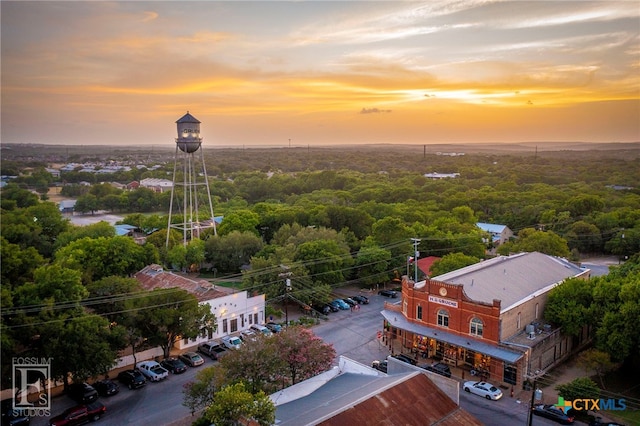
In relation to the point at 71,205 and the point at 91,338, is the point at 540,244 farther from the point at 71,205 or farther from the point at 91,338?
the point at 71,205

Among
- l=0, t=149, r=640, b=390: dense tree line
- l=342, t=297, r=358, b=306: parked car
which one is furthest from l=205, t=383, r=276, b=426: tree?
l=342, t=297, r=358, b=306: parked car

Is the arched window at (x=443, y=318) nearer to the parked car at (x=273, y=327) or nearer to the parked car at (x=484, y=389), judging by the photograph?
the parked car at (x=484, y=389)

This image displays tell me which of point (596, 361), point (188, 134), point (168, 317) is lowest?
point (596, 361)

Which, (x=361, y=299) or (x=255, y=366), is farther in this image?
(x=361, y=299)

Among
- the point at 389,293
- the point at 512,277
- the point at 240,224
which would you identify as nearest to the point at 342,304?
the point at 389,293

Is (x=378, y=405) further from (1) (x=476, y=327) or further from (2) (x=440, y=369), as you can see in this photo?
(1) (x=476, y=327)

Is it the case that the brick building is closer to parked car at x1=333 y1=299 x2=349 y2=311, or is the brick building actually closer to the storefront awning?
the storefront awning

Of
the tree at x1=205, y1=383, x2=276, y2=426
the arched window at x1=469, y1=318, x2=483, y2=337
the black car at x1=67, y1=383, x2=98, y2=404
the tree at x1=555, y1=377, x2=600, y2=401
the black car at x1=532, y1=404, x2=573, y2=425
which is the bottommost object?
the black car at x1=67, y1=383, x2=98, y2=404
